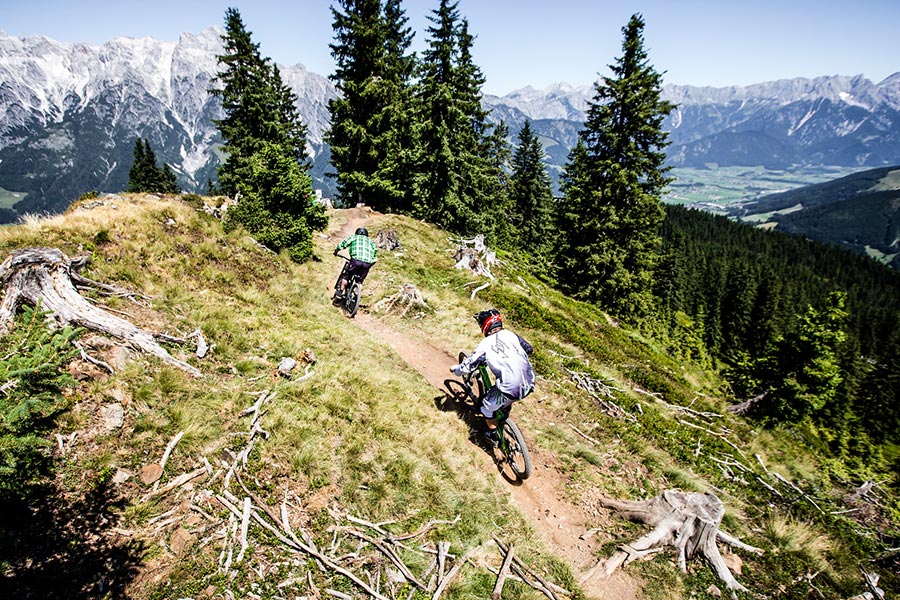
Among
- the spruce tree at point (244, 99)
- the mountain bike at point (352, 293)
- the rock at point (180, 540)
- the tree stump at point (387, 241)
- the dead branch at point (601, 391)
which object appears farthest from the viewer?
the spruce tree at point (244, 99)

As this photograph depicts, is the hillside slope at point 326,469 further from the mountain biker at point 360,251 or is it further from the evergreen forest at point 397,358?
the mountain biker at point 360,251

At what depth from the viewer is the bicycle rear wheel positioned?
496 inches

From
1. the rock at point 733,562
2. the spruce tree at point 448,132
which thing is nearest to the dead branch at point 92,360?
the rock at point 733,562

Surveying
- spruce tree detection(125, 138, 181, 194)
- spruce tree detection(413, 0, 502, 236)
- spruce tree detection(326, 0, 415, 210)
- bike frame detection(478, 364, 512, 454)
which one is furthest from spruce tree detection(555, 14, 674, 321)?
spruce tree detection(125, 138, 181, 194)

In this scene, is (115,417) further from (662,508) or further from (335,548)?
(662,508)

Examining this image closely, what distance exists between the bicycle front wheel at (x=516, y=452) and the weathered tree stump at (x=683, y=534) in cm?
180

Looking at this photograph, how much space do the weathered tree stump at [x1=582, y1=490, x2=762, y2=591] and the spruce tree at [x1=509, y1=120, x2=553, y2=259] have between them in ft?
138

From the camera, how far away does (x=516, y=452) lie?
7316 millimetres

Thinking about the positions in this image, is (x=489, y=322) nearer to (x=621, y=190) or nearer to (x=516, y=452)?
(x=516, y=452)

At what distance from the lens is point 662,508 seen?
6.55m

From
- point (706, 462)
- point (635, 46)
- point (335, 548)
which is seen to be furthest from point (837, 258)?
point (335, 548)

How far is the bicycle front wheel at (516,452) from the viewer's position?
7.02 metres

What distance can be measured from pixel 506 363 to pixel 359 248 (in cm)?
701

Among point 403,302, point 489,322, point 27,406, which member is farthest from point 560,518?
point 403,302
